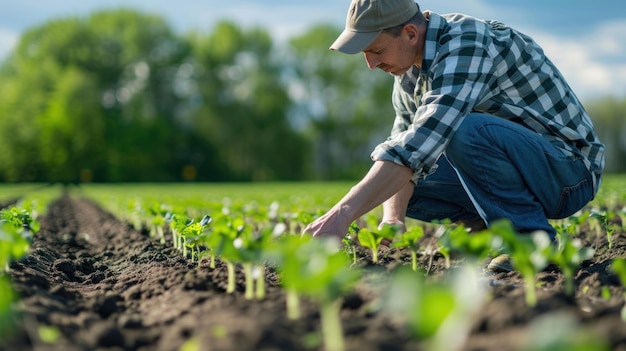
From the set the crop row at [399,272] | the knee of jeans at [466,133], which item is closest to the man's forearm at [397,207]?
the knee of jeans at [466,133]

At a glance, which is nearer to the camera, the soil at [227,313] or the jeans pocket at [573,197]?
the soil at [227,313]

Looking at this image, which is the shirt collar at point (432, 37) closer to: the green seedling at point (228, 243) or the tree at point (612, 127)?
the green seedling at point (228, 243)

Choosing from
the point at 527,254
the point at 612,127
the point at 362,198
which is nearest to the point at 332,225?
the point at 362,198

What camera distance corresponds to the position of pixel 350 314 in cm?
222

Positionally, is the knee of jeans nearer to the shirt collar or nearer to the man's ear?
the shirt collar

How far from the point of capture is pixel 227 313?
2.01m

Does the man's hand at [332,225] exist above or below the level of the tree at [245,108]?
above

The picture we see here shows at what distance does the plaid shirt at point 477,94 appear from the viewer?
3314 mm

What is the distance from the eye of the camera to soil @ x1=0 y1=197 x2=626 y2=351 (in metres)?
1.74

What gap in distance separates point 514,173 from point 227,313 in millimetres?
2493

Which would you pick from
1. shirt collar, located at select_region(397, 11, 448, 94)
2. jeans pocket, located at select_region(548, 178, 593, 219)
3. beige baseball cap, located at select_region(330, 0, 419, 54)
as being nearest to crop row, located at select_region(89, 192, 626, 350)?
shirt collar, located at select_region(397, 11, 448, 94)

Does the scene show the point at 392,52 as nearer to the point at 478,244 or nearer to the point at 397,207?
the point at 397,207

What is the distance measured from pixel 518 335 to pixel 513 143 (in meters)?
2.39

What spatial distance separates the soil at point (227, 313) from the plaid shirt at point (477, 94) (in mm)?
644
